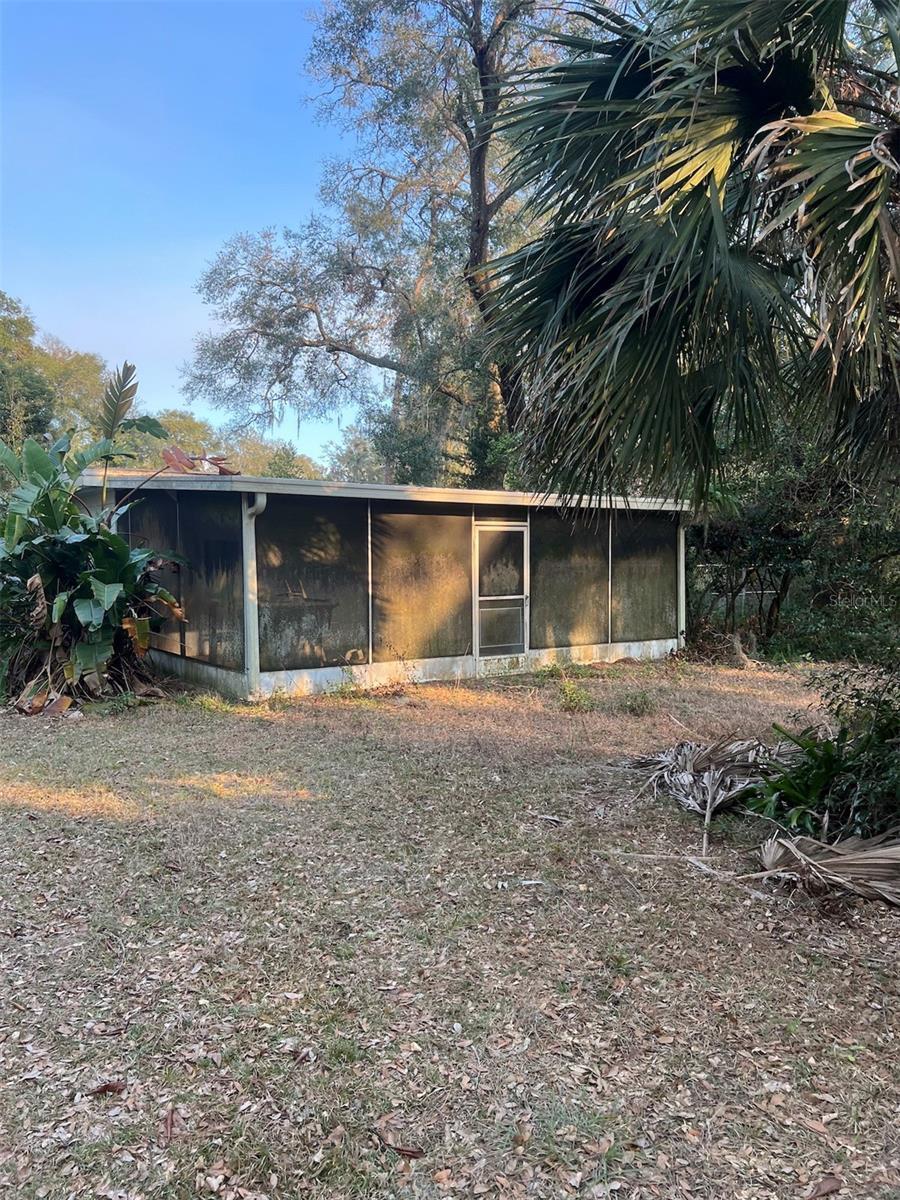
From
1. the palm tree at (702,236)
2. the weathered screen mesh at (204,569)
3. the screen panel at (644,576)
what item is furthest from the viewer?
the screen panel at (644,576)

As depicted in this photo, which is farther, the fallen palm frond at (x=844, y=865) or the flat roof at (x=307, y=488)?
the flat roof at (x=307, y=488)

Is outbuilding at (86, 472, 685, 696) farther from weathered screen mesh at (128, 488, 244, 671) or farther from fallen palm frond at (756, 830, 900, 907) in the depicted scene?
fallen palm frond at (756, 830, 900, 907)

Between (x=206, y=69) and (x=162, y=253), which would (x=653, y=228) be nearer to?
(x=206, y=69)

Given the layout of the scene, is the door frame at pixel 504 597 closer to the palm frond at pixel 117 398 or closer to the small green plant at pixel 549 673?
the small green plant at pixel 549 673

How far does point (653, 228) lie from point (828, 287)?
34.0 inches

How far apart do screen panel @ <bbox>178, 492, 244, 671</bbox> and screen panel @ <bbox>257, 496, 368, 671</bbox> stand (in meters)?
0.31

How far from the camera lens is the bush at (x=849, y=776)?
155 inches

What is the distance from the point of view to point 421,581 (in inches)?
372

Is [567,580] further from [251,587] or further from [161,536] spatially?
[161,536]

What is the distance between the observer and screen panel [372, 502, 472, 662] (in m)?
9.12

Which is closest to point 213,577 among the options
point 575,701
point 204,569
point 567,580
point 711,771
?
point 204,569

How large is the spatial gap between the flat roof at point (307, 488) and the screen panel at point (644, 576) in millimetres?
792

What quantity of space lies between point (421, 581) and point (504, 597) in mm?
1315

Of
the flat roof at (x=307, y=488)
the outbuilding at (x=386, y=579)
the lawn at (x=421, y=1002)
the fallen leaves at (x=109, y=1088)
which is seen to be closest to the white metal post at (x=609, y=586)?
the outbuilding at (x=386, y=579)
